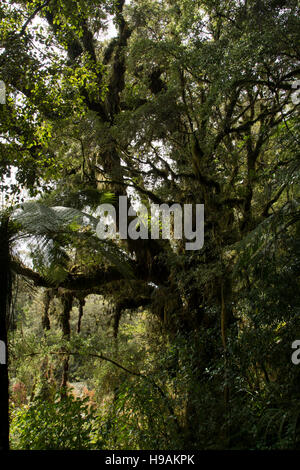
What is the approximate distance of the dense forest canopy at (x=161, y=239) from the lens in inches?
157

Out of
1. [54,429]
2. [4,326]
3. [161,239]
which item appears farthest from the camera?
[161,239]

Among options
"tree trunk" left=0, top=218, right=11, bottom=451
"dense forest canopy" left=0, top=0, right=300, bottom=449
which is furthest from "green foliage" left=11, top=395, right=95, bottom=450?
"tree trunk" left=0, top=218, right=11, bottom=451

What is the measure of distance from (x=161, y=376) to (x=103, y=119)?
5.08 metres

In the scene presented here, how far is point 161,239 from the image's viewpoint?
288 inches

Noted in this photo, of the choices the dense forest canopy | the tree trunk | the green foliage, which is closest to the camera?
the tree trunk

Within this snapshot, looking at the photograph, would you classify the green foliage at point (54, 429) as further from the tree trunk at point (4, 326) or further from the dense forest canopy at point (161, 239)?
the tree trunk at point (4, 326)

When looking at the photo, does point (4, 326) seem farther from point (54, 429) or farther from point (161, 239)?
point (161, 239)

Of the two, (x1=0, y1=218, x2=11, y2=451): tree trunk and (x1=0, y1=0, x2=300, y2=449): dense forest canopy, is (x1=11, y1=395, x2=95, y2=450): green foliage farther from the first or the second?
(x1=0, y1=218, x2=11, y2=451): tree trunk

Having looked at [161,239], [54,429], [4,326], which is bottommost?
[54,429]

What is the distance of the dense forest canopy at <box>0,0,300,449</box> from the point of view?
398 cm

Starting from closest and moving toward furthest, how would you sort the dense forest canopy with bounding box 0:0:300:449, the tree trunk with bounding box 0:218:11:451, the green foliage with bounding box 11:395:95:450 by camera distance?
the tree trunk with bounding box 0:218:11:451
the dense forest canopy with bounding box 0:0:300:449
the green foliage with bounding box 11:395:95:450

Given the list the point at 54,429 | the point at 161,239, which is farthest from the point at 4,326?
the point at 161,239

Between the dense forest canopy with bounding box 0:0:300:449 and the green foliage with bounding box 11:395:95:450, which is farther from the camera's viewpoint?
the green foliage with bounding box 11:395:95:450
